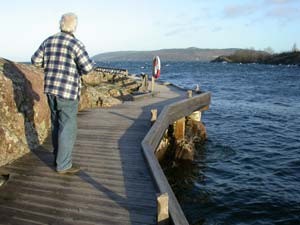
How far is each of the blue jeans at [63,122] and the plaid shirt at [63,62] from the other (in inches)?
6.6

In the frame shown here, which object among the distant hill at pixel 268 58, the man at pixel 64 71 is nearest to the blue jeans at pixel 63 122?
the man at pixel 64 71

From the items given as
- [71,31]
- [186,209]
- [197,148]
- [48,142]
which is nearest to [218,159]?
[197,148]

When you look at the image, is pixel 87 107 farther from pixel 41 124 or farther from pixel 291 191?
pixel 291 191

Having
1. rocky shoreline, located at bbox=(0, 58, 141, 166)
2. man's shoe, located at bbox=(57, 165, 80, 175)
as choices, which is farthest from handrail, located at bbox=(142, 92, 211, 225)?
rocky shoreline, located at bbox=(0, 58, 141, 166)

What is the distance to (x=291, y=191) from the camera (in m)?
11.1

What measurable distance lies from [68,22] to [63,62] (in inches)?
26.9

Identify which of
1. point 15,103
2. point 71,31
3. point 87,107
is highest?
point 71,31

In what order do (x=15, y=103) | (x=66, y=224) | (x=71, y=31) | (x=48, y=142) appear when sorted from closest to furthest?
(x=66, y=224)
(x=71, y=31)
(x=15, y=103)
(x=48, y=142)

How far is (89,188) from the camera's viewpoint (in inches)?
237

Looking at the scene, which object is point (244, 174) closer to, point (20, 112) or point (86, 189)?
point (86, 189)

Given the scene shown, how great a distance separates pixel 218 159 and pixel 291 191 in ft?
13.4

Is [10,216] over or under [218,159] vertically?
over

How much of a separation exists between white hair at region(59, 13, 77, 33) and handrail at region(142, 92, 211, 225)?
305cm

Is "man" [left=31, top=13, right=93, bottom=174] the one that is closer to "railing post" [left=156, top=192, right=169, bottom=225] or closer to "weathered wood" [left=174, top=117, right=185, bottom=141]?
"railing post" [left=156, top=192, right=169, bottom=225]
